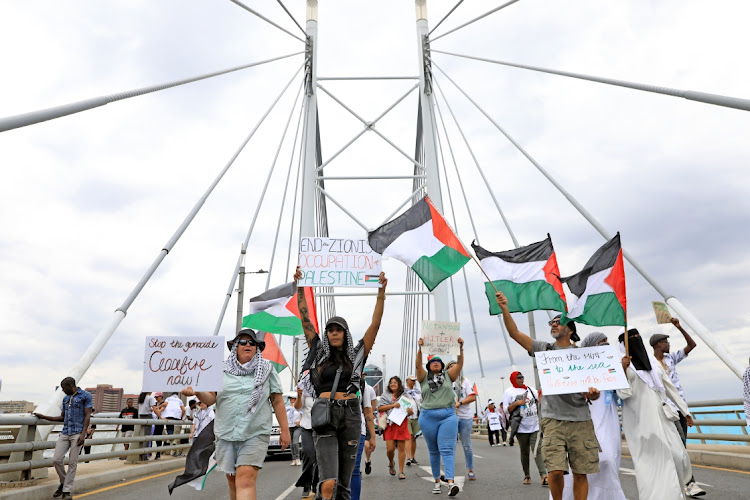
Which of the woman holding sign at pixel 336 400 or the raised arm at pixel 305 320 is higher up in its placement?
the raised arm at pixel 305 320

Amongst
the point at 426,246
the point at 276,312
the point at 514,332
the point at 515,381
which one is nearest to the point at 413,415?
the point at 515,381

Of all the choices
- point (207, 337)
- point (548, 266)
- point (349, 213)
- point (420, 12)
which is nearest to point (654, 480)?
point (548, 266)

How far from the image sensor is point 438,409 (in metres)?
7.93

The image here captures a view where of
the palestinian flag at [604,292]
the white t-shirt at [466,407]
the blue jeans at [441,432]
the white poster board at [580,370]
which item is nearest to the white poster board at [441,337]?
the blue jeans at [441,432]

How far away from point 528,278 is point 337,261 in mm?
2227

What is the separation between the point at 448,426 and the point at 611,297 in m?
2.65

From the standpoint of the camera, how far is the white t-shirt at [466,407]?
9703 millimetres

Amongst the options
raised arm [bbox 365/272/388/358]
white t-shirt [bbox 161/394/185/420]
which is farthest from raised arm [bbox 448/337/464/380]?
white t-shirt [bbox 161/394/185/420]

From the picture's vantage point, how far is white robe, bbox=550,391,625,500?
543cm

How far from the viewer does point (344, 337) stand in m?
4.94

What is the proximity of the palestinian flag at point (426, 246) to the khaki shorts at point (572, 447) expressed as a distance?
9.01ft

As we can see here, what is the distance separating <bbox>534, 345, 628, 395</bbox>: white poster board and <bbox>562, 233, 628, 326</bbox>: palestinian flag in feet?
2.48

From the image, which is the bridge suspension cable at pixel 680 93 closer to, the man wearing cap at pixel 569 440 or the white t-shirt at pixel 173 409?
the man wearing cap at pixel 569 440

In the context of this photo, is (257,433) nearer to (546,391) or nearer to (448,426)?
(546,391)
